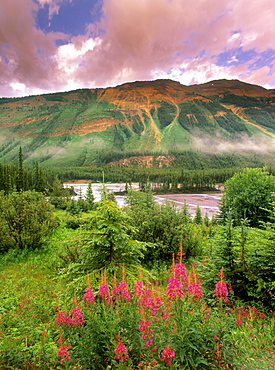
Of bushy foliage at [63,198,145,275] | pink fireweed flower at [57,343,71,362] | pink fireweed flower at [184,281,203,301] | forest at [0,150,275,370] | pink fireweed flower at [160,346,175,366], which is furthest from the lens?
bushy foliage at [63,198,145,275]

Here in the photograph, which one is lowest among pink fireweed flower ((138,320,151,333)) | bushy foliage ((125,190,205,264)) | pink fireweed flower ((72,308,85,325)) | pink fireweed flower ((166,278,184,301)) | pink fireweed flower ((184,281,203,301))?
bushy foliage ((125,190,205,264))

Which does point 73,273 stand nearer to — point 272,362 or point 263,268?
point 272,362

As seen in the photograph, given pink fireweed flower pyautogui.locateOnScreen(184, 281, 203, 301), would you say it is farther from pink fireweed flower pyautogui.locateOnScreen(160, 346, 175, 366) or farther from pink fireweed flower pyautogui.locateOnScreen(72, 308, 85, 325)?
pink fireweed flower pyautogui.locateOnScreen(72, 308, 85, 325)

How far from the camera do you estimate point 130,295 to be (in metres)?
4.38

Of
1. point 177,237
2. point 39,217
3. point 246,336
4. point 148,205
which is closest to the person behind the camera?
point 246,336

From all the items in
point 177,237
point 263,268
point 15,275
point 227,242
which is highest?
point 227,242

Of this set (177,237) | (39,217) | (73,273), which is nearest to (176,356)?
(73,273)

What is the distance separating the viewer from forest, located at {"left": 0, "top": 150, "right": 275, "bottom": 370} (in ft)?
10.6

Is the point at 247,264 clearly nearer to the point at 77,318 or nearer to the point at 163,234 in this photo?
the point at 77,318

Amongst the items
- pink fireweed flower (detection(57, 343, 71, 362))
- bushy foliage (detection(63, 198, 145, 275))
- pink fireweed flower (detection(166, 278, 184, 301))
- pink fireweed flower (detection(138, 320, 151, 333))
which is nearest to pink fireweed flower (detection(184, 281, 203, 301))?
pink fireweed flower (detection(166, 278, 184, 301))

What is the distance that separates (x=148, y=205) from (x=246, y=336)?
11653mm

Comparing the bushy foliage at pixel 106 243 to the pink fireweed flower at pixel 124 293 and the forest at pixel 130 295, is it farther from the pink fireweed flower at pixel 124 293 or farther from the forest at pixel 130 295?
the pink fireweed flower at pixel 124 293

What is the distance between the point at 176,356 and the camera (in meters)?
3.06

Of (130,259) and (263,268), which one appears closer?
(263,268)
